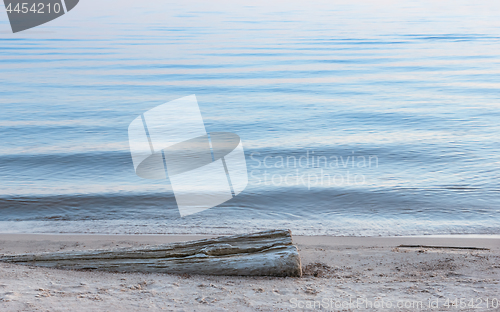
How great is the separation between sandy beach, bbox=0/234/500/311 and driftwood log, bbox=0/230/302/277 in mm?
86

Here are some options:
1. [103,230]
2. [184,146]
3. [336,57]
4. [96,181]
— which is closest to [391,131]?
[184,146]

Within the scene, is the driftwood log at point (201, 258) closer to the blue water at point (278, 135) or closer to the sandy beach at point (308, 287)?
the sandy beach at point (308, 287)

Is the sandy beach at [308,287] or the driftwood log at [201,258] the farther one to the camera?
the driftwood log at [201,258]

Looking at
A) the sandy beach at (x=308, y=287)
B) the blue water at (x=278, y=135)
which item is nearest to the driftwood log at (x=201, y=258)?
the sandy beach at (x=308, y=287)

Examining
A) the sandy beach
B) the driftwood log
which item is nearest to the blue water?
the sandy beach

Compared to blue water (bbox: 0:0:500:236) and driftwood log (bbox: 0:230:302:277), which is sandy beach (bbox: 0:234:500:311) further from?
blue water (bbox: 0:0:500:236)

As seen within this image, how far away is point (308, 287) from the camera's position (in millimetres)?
3604

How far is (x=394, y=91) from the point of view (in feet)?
59.6

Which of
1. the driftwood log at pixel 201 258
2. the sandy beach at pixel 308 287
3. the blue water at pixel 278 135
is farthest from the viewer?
the blue water at pixel 278 135

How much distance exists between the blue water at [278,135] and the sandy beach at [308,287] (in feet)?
4.69

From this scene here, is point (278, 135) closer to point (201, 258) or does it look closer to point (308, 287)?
point (201, 258)

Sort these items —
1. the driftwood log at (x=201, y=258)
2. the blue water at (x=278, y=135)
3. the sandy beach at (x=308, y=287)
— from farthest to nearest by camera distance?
the blue water at (x=278, y=135)
the driftwood log at (x=201, y=258)
the sandy beach at (x=308, y=287)

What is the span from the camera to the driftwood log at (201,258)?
3.82 metres

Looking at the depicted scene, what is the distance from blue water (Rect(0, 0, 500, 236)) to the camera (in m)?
6.45
